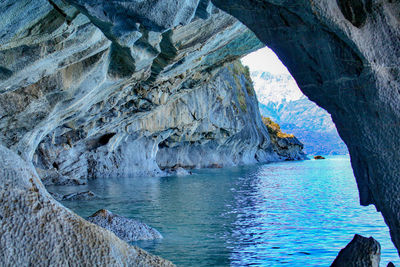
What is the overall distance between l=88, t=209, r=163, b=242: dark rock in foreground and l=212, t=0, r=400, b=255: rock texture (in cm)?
753

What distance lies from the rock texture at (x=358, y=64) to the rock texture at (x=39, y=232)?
3.39m

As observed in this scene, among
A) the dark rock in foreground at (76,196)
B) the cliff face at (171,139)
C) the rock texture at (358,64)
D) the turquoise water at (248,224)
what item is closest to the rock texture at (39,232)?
the rock texture at (358,64)

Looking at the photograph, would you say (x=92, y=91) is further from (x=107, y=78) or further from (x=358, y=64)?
(x=358, y=64)

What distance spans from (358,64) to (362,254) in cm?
248

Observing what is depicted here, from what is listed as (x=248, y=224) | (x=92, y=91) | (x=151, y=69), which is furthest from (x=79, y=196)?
(x=248, y=224)

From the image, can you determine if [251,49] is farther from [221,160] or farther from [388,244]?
[221,160]

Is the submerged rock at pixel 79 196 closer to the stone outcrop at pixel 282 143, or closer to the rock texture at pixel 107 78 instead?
the rock texture at pixel 107 78

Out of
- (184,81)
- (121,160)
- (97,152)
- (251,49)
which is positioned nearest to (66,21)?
(251,49)

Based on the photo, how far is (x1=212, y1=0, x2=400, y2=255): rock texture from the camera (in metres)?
5.21

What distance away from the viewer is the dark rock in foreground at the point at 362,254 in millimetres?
5188

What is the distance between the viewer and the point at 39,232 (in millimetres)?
4426

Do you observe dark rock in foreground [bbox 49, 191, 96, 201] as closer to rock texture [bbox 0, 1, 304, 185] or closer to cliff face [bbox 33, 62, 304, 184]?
rock texture [bbox 0, 1, 304, 185]

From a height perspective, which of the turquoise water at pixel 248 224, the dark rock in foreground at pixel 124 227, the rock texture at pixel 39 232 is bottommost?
the turquoise water at pixel 248 224

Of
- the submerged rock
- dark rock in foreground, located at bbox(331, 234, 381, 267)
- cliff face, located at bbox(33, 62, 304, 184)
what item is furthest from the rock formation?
cliff face, located at bbox(33, 62, 304, 184)
